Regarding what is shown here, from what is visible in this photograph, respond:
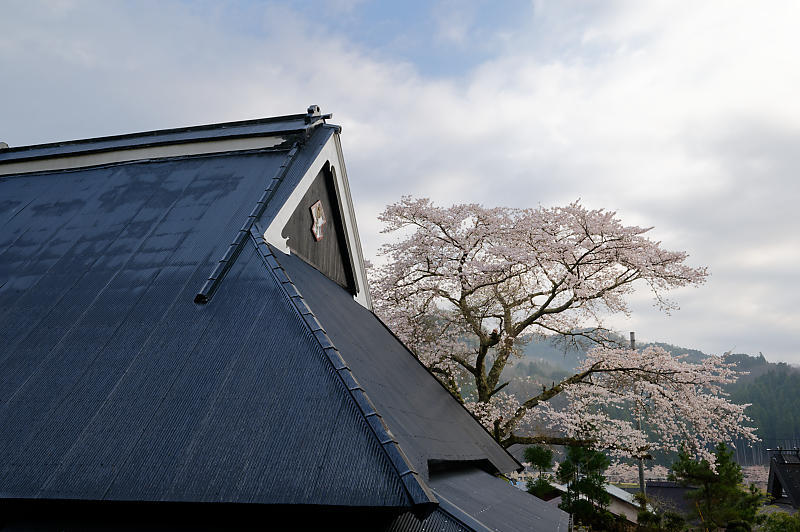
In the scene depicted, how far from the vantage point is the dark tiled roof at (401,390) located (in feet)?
13.0

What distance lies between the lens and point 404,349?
7.41 metres

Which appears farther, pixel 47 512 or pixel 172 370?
pixel 172 370

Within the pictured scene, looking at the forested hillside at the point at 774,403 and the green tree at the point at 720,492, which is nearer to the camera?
the green tree at the point at 720,492

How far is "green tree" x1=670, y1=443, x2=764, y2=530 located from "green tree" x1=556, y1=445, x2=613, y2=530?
3.47 meters

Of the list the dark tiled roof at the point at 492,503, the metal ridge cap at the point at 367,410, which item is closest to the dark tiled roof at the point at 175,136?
the metal ridge cap at the point at 367,410

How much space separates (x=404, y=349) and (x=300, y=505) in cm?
469

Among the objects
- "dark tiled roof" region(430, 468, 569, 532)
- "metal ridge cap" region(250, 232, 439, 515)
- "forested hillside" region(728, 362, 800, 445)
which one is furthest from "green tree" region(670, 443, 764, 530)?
"forested hillside" region(728, 362, 800, 445)

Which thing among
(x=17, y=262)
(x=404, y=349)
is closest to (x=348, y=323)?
(x=404, y=349)

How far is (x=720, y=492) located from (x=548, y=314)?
10962mm

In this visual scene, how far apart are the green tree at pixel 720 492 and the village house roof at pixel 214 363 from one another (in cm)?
1514

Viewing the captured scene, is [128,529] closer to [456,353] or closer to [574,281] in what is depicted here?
[574,281]

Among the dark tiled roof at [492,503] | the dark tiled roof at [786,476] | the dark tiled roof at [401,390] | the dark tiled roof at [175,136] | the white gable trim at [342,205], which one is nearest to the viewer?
the dark tiled roof at [492,503]

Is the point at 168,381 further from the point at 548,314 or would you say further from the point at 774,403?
the point at 774,403

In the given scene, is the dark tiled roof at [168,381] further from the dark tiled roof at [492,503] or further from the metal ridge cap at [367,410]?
the dark tiled roof at [492,503]
